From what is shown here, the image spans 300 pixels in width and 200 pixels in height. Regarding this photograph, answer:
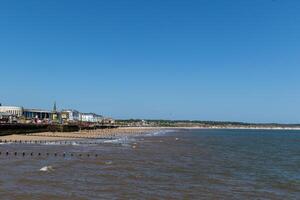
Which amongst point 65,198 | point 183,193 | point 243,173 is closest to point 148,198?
point 183,193

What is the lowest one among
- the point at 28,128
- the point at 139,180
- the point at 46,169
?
the point at 139,180

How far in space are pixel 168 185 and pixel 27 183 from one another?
30.2ft

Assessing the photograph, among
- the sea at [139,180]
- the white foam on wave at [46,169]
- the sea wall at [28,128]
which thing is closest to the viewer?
the sea at [139,180]

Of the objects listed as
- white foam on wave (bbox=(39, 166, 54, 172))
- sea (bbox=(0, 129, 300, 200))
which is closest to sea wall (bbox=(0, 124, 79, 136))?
sea (bbox=(0, 129, 300, 200))

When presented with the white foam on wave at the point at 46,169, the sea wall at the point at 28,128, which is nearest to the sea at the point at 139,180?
the white foam on wave at the point at 46,169

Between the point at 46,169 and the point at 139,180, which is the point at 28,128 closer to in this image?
the point at 46,169

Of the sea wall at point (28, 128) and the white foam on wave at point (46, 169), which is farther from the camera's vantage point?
the sea wall at point (28, 128)

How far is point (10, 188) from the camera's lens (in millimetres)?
27250

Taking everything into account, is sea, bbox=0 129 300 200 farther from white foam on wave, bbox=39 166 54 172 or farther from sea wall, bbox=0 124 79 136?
Answer: sea wall, bbox=0 124 79 136

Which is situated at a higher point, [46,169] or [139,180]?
[46,169]

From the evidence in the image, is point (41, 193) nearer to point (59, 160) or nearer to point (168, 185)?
point (168, 185)

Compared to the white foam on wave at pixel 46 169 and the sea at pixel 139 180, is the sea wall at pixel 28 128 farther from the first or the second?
the white foam on wave at pixel 46 169

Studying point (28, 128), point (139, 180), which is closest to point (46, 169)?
point (139, 180)

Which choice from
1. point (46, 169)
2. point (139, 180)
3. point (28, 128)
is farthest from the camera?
point (28, 128)
